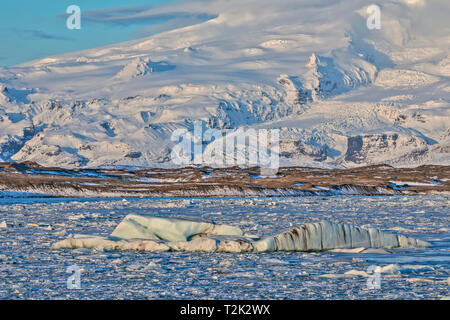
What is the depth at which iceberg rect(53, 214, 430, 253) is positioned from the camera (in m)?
29.4

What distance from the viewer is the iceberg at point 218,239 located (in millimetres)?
29438

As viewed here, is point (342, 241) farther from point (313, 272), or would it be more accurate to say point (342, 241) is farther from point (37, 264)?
point (37, 264)

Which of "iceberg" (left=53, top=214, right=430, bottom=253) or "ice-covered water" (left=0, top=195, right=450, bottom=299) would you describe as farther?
"iceberg" (left=53, top=214, right=430, bottom=253)

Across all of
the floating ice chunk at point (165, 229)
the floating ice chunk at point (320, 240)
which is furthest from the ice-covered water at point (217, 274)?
the floating ice chunk at point (165, 229)

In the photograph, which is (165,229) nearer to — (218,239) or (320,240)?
(218,239)

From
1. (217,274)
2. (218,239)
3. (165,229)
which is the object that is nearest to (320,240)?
(218,239)

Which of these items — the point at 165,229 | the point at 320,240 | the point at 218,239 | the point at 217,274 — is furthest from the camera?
the point at 165,229

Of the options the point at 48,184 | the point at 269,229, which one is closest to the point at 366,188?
the point at 48,184

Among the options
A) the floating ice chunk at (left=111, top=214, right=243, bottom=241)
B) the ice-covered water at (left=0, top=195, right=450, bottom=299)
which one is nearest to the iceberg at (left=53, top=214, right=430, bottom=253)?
the floating ice chunk at (left=111, top=214, right=243, bottom=241)

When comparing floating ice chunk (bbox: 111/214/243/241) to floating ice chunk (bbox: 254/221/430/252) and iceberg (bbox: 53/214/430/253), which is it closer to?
iceberg (bbox: 53/214/430/253)

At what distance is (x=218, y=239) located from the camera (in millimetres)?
30125

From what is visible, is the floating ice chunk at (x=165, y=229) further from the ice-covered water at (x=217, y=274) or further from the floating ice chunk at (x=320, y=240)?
the floating ice chunk at (x=320, y=240)

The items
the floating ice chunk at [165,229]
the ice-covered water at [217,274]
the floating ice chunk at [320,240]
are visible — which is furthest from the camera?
the floating ice chunk at [165,229]

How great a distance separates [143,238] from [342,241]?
8807mm
